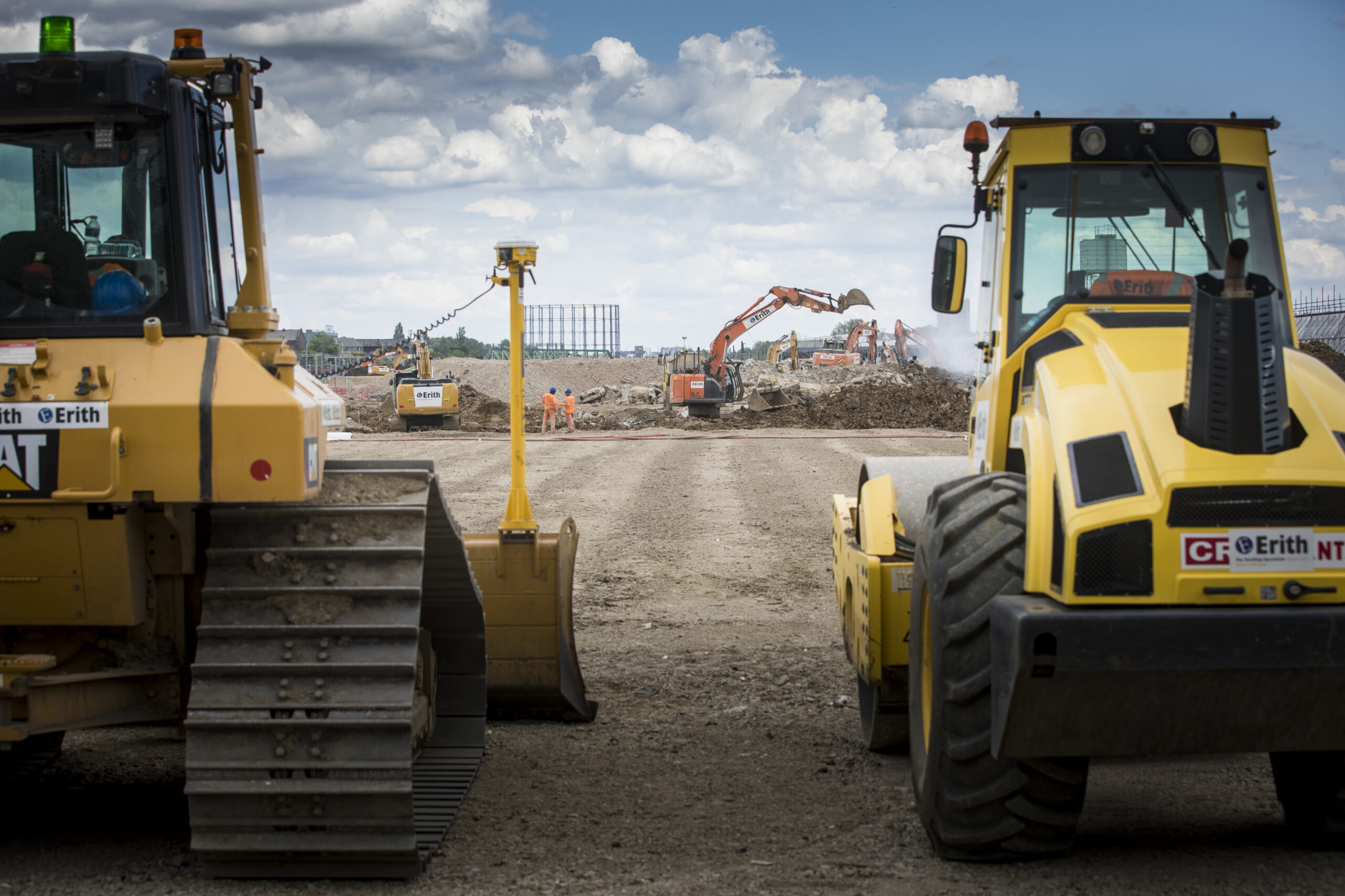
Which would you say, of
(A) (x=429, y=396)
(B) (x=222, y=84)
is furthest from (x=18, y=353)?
(A) (x=429, y=396)

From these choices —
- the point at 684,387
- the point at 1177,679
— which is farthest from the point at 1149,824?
the point at 684,387

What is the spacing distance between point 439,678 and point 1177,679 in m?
3.66

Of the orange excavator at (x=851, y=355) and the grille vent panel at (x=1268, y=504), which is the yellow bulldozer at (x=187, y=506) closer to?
the grille vent panel at (x=1268, y=504)

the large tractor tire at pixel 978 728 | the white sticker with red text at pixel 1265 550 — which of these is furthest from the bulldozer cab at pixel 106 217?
the white sticker with red text at pixel 1265 550

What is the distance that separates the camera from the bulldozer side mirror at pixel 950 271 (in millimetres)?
Answer: 5738

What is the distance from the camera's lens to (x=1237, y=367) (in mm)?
3922

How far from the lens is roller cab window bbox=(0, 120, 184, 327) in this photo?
455 centimetres

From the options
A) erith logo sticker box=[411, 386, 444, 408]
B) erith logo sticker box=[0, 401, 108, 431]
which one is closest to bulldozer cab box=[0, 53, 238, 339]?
erith logo sticker box=[0, 401, 108, 431]

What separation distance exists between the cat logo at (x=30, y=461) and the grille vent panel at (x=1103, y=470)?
11.2ft

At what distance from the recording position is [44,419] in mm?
4164

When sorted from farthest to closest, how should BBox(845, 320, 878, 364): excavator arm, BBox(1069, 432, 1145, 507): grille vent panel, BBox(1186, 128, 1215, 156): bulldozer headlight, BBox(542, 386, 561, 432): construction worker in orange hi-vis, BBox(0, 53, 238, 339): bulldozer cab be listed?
BBox(845, 320, 878, 364): excavator arm < BBox(542, 386, 561, 432): construction worker in orange hi-vis < BBox(1186, 128, 1215, 156): bulldozer headlight < BBox(0, 53, 238, 339): bulldozer cab < BBox(1069, 432, 1145, 507): grille vent panel

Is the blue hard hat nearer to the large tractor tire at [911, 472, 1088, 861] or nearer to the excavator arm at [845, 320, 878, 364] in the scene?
the large tractor tire at [911, 472, 1088, 861]

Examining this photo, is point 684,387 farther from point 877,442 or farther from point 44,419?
point 44,419

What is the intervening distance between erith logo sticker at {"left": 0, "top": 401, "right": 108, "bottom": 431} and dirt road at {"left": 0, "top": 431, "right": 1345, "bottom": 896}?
161 cm
